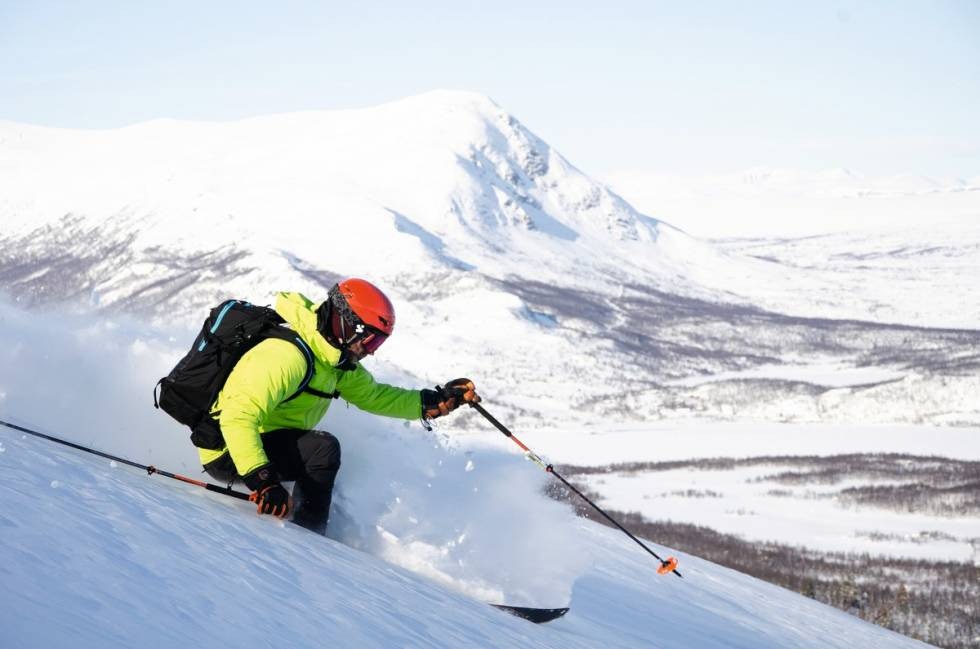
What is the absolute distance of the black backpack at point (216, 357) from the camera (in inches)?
291

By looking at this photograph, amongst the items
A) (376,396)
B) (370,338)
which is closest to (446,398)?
(376,396)

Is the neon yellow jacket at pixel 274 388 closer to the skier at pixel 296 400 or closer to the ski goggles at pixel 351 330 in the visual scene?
the skier at pixel 296 400

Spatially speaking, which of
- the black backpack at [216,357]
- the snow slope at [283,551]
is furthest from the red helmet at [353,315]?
the snow slope at [283,551]

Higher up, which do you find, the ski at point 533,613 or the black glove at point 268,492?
the black glove at point 268,492

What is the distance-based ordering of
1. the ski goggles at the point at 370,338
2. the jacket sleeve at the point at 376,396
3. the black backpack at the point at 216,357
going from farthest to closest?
the jacket sleeve at the point at 376,396
the ski goggles at the point at 370,338
the black backpack at the point at 216,357

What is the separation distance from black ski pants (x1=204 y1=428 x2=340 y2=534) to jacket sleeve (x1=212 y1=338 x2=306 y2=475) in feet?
1.75

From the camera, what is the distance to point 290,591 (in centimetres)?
569

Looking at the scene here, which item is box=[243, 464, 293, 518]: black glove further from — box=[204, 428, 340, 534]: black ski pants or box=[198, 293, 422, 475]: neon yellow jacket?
box=[204, 428, 340, 534]: black ski pants

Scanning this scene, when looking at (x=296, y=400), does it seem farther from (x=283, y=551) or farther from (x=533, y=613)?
(x=533, y=613)

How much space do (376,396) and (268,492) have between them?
64.4 inches

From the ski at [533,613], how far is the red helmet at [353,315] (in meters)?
2.59

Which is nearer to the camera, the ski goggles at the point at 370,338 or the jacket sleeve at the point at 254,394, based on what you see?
the jacket sleeve at the point at 254,394

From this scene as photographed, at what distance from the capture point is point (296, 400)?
7.86 metres

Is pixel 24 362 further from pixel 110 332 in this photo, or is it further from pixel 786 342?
pixel 786 342
